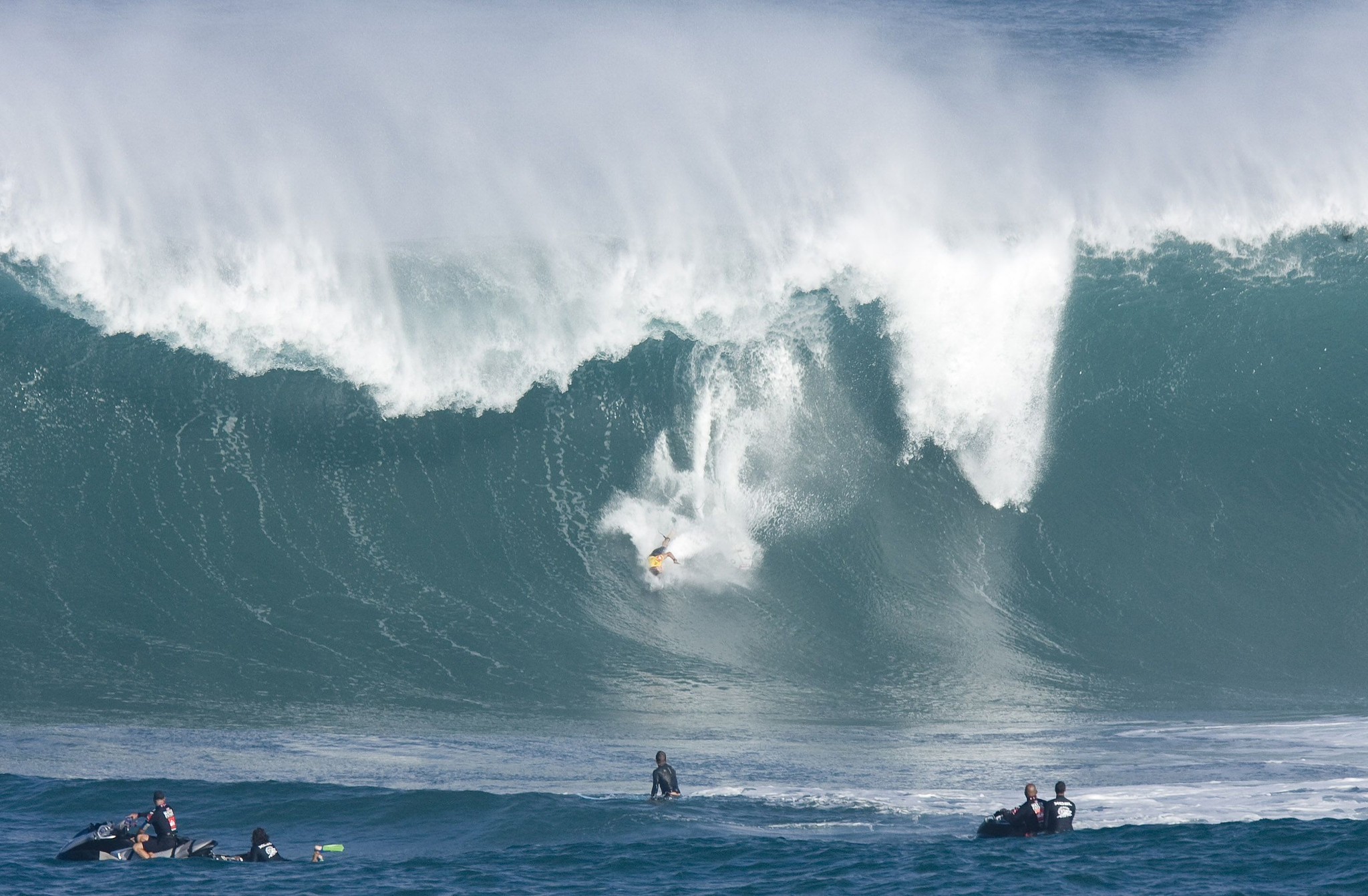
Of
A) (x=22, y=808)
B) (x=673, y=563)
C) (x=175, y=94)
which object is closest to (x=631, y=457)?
(x=673, y=563)

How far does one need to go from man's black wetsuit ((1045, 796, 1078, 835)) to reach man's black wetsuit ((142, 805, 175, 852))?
23.7 feet

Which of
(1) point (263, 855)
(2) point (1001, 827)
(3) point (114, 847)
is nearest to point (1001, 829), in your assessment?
(2) point (1001, 827)

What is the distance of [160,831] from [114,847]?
0.38 metres

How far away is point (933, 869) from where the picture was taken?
11375mm

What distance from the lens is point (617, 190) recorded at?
23609 mm

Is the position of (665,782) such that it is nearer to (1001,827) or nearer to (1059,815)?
(1001,827)

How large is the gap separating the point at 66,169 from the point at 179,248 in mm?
2753

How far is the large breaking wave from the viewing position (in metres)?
17.1

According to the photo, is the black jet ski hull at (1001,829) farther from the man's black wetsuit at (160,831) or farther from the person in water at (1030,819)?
the man's black wetsuit at (160,831)

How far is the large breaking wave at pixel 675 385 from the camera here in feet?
56.2

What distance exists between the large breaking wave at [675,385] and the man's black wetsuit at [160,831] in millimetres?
3493

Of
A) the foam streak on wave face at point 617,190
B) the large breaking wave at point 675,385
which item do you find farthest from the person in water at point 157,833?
the foam streak on wave face at point 617,190

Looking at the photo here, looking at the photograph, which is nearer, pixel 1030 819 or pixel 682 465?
pixel 1030 819

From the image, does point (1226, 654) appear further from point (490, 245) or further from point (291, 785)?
point (490, 245)
